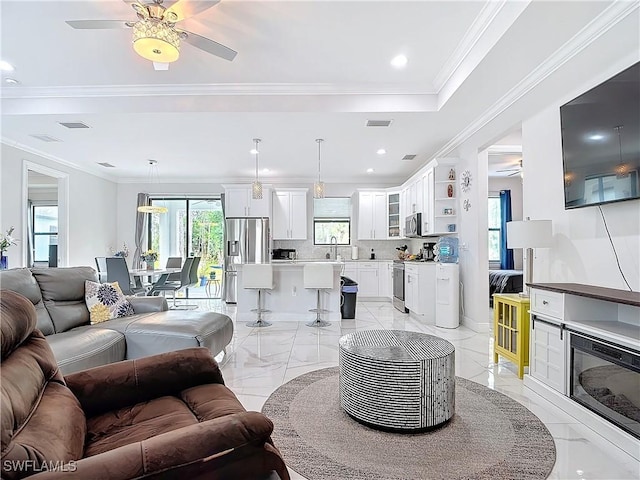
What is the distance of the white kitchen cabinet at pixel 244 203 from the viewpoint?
309 inches

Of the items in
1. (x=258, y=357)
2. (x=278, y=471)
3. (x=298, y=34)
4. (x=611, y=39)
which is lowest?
(x=258, y=357)

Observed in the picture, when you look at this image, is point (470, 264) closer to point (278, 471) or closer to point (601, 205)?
point (601, 205)

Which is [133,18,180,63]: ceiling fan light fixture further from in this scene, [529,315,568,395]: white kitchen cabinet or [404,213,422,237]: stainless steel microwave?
[404,213,422,237]: stainless steel microwave

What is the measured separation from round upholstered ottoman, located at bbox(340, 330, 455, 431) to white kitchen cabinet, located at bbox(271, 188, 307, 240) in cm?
581

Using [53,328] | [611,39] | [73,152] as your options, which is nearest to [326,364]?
[53,328]

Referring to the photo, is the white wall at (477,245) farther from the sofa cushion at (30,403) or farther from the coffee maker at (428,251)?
the sofa cushion at (30,403)

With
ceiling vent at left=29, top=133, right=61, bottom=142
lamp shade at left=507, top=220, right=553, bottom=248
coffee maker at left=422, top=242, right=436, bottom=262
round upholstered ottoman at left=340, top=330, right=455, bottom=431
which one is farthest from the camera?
coffee maker at left=422, top=242, right=436, bottom=262

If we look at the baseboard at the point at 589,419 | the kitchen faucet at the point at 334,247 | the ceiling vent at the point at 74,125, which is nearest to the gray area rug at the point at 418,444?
the baseboard at the point at 589,419

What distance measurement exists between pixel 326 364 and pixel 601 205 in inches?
105

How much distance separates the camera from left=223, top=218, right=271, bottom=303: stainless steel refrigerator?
758cm

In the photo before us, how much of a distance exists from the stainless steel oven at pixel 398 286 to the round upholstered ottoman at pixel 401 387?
420 centimetres

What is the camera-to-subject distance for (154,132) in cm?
500

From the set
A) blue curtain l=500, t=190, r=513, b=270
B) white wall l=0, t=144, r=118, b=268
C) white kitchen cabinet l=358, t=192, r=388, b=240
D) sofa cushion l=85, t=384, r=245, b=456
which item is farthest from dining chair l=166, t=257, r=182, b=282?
blue curtain l=500, t=190, r=513, b=270

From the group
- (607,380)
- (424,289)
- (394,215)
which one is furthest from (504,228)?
(607,380)
